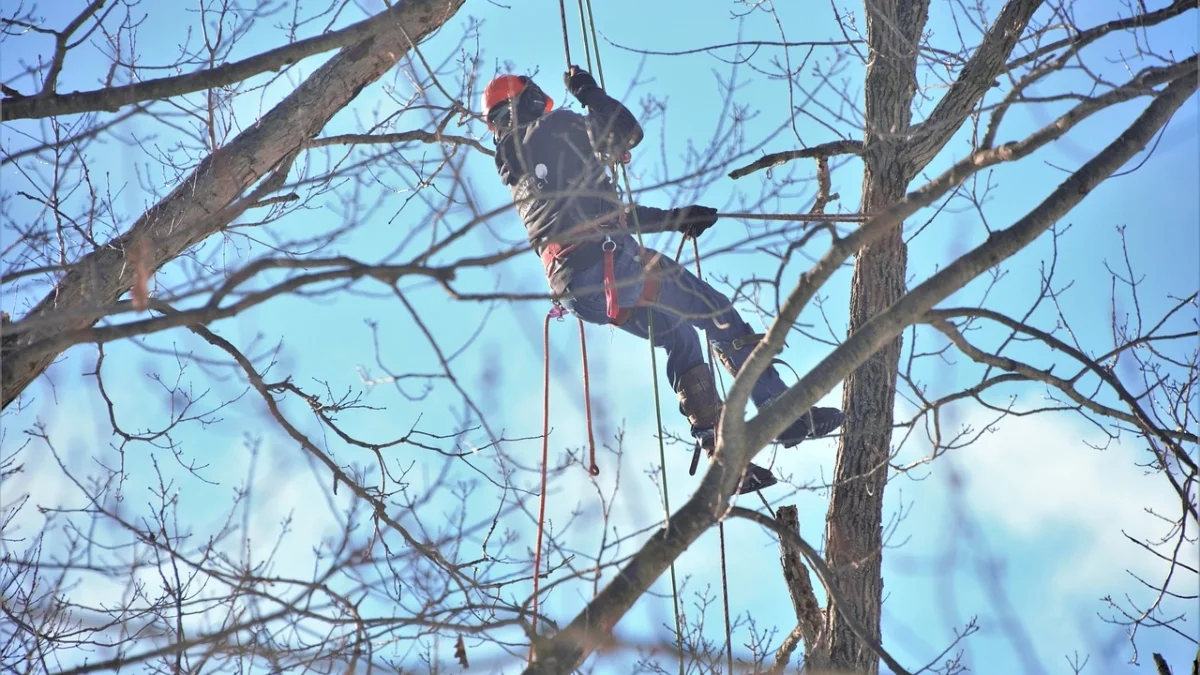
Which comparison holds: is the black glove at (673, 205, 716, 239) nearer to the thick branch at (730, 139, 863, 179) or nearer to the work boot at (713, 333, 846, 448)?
the work boot at (713, 333, 846, 448)

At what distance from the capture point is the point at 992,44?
16.8 ft

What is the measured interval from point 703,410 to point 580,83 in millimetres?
1592

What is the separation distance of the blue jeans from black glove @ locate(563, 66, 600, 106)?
0.65 metres

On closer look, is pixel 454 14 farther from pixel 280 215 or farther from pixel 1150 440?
pixel 1150 440

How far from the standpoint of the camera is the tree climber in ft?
14.6

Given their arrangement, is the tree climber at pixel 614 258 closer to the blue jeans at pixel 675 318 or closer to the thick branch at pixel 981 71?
the blue jeans at pixel 675 318

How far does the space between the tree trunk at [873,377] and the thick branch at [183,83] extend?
2.57 meters

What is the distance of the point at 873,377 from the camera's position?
5.38m

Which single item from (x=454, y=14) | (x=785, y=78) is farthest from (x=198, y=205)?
(x=785, y=78)

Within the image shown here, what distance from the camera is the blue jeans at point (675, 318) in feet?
15.4

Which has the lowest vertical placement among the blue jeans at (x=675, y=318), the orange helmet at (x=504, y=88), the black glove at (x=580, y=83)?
the blue jeans at (x=675, y=318)

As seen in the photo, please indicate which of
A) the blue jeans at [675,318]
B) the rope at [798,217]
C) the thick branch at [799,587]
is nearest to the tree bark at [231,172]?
the blue jeans at [675,318]

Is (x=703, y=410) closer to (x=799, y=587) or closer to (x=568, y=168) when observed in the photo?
(x=799, y=587)

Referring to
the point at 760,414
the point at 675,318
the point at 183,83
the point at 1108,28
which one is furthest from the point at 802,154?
the point at 183,83
